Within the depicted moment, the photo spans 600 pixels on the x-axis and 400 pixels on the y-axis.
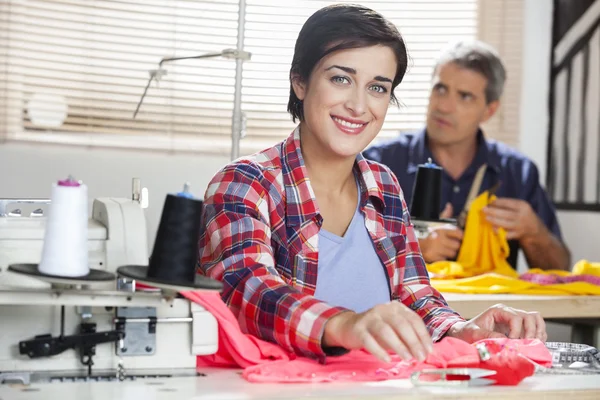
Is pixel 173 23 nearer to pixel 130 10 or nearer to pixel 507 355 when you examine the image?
pixel 130 10

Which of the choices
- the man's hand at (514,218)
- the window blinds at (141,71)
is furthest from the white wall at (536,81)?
the man's hand at (514,218)

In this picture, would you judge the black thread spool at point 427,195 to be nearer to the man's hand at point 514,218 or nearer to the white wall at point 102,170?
the man's hand at point 514,218

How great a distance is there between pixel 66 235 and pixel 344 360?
0.59 meters

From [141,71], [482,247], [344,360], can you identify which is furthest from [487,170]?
[344,360]

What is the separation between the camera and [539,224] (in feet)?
14.1

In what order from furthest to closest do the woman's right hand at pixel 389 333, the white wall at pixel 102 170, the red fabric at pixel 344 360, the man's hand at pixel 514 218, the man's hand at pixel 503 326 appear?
1. the white wall at pixel 102 170
2. the man's hand at pixel 514 218
3. the man's hand at pixel 503 326
4. the red fabric at pixel 344 360
5. the woman's right hand at pixel 389 333

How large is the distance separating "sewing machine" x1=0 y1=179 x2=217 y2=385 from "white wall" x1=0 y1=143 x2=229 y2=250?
260 cm

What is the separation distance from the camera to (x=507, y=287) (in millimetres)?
3438

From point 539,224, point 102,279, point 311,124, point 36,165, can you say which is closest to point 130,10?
point 36,165

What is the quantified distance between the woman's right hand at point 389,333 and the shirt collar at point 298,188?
0.51 m

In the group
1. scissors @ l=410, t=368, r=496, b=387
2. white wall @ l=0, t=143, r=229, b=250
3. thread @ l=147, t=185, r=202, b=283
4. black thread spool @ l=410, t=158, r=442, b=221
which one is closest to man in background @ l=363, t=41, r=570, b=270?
black thread spool @ l=410, t=158, r=442, b=221

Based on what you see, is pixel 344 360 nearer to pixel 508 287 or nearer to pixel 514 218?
pixel 508 287

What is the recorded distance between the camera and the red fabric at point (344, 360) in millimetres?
1793

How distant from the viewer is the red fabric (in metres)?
1.79
